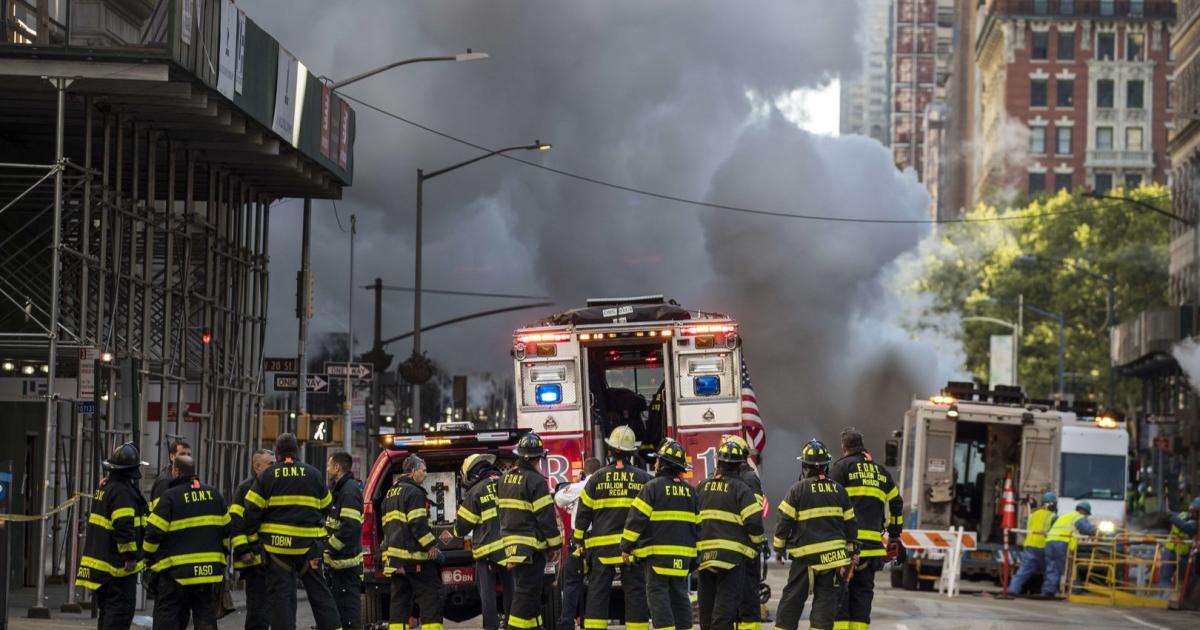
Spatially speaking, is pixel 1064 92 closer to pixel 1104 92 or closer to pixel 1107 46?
pixel 1104 92

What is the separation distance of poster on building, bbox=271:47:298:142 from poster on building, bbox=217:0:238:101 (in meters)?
2.06

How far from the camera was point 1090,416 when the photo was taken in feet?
109

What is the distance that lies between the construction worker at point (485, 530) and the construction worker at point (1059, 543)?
1341 cm

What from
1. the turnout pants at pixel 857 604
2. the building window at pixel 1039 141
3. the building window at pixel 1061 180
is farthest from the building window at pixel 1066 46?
the turnout pants at pixel 857 604

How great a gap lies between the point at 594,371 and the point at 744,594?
759 cm

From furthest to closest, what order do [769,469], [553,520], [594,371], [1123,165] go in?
[1123,165]
[769,469]
[594,371]
[553,520]

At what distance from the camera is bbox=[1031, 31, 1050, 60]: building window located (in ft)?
342

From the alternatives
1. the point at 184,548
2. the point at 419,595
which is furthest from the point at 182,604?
the point at 419,595

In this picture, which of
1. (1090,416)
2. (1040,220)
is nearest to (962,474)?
(1090,416)

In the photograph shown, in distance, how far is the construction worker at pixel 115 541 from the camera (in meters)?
14.1

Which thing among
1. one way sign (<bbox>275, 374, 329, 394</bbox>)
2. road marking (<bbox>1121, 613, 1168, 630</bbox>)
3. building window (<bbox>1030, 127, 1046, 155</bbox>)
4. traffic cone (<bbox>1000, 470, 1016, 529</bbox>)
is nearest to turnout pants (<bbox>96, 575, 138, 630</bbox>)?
road marking (<bbox>1121, 613, 1168, 630</bbox>)

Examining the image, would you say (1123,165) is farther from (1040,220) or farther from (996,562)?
(996,562)

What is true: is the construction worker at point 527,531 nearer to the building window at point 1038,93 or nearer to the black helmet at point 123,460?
the black helmet at point 123,460

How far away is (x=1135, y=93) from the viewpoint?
336ft
